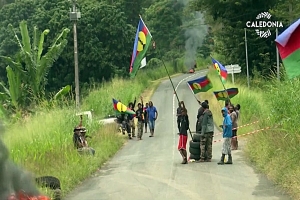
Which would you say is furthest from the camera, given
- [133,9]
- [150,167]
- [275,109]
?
[133,9]

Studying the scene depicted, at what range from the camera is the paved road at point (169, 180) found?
12.7 meters

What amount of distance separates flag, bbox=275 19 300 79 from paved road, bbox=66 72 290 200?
2.68m

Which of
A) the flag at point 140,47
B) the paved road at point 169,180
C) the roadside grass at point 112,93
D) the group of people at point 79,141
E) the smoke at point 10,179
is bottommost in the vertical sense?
the roadside grass at point 112,93

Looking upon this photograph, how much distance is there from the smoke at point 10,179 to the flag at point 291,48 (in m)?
5.98

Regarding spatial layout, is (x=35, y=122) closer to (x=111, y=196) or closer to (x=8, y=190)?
(x=111, y=196)

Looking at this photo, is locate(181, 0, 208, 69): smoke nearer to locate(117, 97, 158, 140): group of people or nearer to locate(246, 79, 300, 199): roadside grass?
locate(117, 97, 158, 140): group of people

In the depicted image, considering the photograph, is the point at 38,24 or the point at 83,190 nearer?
the point at 83,190

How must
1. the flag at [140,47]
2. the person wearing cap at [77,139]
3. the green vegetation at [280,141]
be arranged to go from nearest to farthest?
the green vegetation at [280,141], the person wearing cap at [77,139], the flag at [140,47]

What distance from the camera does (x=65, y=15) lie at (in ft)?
161

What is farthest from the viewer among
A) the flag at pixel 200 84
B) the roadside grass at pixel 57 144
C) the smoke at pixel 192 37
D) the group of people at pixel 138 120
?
the smoke at pixel 192 37

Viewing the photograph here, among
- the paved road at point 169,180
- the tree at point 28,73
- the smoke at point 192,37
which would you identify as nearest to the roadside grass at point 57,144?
the paved road at point 169,180

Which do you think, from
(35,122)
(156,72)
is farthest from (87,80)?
(35,122)

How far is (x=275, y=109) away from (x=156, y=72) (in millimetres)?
42152

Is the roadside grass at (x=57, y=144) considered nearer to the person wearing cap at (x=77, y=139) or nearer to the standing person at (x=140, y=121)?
the person wearing cap at (x=77, y=139)
